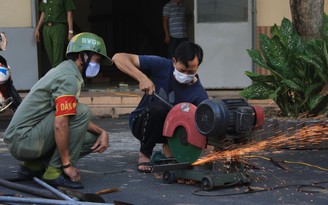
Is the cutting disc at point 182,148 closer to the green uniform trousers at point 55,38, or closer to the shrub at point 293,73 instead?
the shrub at point 293,73

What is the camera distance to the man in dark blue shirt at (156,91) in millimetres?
5500

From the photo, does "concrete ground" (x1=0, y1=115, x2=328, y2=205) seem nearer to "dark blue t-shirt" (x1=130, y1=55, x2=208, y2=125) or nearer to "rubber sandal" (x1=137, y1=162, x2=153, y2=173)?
"rubber sandal" (x1=137, y1=162, x2=153, y2=173)

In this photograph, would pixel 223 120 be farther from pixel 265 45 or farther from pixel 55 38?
pixel 55 38

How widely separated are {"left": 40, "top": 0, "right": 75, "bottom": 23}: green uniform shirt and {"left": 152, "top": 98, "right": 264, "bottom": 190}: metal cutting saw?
475cm

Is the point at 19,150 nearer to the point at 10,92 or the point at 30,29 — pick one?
the point at 10,92

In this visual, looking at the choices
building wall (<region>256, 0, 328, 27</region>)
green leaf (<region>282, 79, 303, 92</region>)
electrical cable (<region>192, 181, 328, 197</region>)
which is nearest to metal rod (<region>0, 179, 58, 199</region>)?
electrical cable (<region>192, 181, 328, 197</region>)

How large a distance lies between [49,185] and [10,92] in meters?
3.19

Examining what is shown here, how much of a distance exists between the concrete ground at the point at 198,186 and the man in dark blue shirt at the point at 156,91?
305 mm

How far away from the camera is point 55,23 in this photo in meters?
9.66

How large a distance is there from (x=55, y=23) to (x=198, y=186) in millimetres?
5197

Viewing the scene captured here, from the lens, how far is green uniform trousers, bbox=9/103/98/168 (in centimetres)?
501

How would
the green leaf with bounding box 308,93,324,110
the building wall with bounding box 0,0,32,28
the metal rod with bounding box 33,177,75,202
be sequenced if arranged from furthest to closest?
1. the building wall with bounding box 0,0,32,28
2. the green leaf with bounding box 308,93,324,110
3. the metal rod with bounding box 33,177,75,202

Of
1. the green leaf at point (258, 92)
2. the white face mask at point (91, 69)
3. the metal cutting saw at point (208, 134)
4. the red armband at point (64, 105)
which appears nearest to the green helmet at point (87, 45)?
the white face mask at point (91, 69)

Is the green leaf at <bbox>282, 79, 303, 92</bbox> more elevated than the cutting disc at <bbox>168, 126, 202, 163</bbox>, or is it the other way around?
the green leaf at <bbox>282, 79, 303, 92</bbox>
